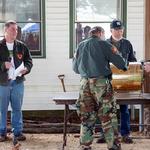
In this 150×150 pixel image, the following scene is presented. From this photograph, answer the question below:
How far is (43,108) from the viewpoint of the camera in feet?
34.6

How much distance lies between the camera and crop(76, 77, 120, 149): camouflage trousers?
22.3 feet

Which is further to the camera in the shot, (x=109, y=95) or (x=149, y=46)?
(x=149, y=46)

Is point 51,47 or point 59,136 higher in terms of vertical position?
point 51,47

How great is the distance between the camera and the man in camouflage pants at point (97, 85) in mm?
6742

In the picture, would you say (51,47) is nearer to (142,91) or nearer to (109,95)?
(142,91)

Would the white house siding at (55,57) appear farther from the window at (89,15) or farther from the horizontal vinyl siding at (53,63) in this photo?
the window at (89,15)

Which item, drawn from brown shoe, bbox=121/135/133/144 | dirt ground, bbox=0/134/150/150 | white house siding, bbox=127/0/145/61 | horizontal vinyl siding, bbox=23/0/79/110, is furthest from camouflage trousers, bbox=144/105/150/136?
horizontal vinyl siding, bbox=23/0/79/110

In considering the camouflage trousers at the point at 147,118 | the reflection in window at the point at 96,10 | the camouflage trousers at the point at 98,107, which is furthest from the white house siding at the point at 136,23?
the camouflage trousers at the point at 98,107

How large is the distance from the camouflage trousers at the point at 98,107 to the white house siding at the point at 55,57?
11.6 feet

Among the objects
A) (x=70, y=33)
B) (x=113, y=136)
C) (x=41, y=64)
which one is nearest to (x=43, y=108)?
(x=41, y=64)

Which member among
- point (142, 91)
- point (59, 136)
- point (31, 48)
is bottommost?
point (59, 136)

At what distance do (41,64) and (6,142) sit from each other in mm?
2764

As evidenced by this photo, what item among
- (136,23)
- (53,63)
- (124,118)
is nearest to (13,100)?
(124,118)

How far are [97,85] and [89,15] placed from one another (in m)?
3.87
